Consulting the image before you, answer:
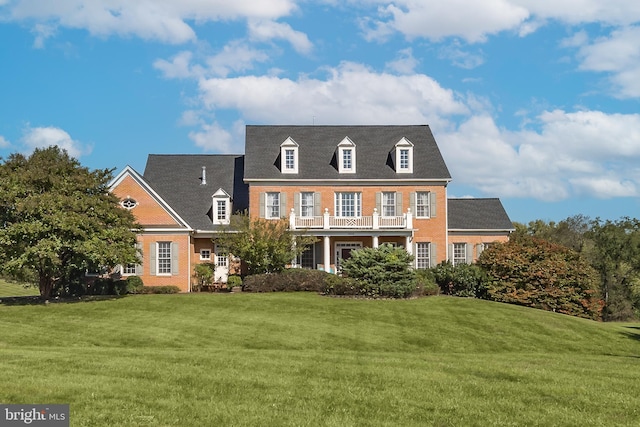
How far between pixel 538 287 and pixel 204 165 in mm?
24190

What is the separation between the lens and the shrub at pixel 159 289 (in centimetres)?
3709

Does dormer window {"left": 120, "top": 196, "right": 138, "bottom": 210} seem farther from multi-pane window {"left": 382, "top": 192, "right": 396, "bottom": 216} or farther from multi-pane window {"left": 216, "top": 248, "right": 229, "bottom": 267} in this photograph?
multi-pane window {"left": 382, "top": 192, "right": 396, "bottom": 216}

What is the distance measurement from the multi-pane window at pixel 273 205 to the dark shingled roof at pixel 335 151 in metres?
1.20

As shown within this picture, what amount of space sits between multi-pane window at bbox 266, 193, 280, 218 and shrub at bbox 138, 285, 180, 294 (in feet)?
26.4

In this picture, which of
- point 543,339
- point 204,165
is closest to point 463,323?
point 543,339

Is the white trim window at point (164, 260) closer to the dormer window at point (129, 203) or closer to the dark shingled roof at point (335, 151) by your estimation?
the dormer window at point (129, 203)

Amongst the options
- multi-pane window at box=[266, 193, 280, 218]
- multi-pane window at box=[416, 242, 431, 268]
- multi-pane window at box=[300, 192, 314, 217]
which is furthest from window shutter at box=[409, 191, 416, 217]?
multi-pane window at box=[266, 193, 280, 218]

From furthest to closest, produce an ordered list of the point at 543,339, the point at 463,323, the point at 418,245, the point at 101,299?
the point at 418,245
the point at 101,299
the point at 463,323
the point at 543,339

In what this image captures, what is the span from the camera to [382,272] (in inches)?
1318

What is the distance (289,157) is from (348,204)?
4937 mm

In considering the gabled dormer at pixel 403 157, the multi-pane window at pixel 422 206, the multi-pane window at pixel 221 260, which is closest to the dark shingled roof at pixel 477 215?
the multi-pane window at pixel 422 206

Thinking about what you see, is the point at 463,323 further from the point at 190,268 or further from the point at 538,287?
the point at 190,268

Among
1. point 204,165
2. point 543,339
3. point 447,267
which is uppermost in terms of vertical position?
point 204,165

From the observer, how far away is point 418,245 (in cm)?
4334
